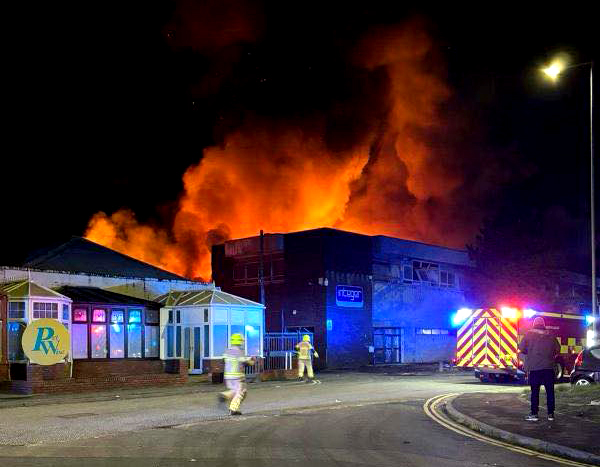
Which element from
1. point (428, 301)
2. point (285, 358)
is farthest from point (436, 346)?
point (285, 358)

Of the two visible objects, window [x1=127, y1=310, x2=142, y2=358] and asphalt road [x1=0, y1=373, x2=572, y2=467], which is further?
window [x1=127, y1=310, x2=142, y2=358]

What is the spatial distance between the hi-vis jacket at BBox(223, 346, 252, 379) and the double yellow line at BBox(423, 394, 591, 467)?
153 inches

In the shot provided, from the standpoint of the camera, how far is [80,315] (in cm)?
2648

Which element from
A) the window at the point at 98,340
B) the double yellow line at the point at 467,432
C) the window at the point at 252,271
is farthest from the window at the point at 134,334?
the window at the point at 252,271

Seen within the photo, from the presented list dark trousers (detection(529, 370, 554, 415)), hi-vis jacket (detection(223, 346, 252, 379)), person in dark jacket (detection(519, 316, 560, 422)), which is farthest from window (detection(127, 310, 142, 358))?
dark trousers (detection(529, 370, 554, 415))

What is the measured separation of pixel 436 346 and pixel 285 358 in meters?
18.1

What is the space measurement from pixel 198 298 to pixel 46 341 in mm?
7483

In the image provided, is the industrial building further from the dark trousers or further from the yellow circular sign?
the dark trousers

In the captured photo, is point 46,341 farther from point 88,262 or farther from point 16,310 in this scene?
point 88,262

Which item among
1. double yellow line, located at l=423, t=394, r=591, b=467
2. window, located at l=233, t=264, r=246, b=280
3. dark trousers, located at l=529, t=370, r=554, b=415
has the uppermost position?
window, located at l=233, t=264, r=246, b=280

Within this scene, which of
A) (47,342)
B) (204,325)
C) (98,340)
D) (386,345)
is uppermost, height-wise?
(204,325)

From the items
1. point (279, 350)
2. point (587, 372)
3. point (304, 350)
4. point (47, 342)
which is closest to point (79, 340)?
point (47, 342)

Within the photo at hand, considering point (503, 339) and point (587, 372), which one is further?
point (503, 339)

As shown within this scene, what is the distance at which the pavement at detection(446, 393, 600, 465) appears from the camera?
968 cm
